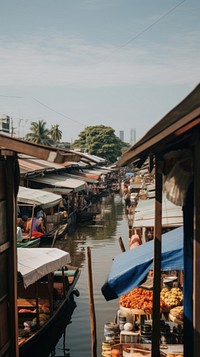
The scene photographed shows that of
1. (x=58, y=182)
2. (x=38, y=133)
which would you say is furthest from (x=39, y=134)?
(x=58, y=182)

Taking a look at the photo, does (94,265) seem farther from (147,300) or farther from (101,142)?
(101,142)

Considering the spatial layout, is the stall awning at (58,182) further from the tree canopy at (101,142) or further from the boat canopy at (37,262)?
the tree canopy at (101,142)

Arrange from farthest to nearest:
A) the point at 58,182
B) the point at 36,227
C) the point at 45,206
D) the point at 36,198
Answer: the point at 58,182 → the point at 36,227 → the point at 45,206 → the point at 36,198

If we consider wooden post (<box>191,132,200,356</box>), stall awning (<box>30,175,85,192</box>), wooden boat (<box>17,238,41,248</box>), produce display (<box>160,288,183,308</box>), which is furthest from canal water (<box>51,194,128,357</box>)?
wooden post (<box>191,132,200,356</box>)

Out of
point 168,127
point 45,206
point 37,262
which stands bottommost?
point 37,262

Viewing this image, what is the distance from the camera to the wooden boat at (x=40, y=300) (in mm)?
10219

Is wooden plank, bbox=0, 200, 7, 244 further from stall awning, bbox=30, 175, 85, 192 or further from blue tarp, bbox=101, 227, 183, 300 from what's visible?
stall awning, bbox=30, 175, 85, 192

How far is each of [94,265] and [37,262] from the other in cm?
1134

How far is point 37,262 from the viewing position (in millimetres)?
10578

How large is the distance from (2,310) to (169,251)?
7.09 feet

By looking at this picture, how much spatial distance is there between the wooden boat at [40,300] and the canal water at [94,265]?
475 mm

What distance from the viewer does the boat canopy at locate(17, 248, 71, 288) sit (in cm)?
963

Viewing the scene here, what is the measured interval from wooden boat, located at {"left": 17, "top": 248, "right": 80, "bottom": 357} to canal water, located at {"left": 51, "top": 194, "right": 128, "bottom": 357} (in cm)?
47

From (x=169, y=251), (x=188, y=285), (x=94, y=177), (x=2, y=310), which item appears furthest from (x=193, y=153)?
(x=94, y=177)
